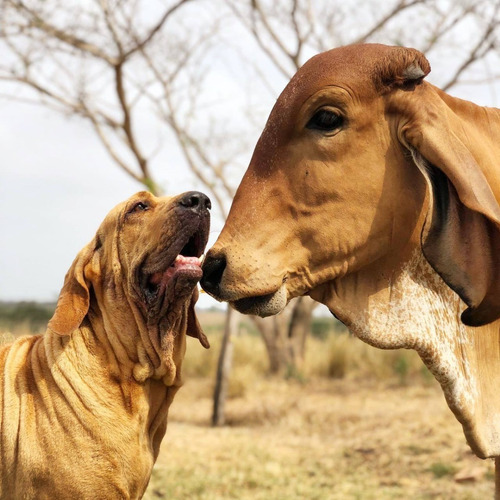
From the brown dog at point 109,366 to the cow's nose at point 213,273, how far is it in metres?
1.03

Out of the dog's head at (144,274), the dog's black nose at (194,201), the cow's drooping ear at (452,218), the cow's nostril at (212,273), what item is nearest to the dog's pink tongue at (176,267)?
the dog's head at (144,274)

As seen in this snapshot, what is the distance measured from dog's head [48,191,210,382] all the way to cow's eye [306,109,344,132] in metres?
1.27

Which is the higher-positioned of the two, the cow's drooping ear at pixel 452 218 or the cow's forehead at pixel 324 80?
the cow's forehead at pixel 324 80

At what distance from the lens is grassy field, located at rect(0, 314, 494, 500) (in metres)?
6.74

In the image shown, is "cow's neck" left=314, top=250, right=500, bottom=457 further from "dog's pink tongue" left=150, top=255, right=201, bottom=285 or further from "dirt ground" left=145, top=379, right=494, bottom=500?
"dirt ground" left=145, top=379, right=494, bottom=500

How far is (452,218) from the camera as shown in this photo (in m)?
2.28

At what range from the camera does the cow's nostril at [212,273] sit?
2.34 metres

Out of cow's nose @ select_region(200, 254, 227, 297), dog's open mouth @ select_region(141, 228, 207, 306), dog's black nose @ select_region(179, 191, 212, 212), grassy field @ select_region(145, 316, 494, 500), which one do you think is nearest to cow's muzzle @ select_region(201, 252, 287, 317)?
cow's nose @ select_region(200, 254, 227, 297)

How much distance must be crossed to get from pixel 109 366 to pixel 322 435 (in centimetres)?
638

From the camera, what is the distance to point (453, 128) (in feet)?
7.79

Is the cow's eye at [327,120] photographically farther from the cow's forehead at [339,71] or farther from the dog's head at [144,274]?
the dog's head at [144,274]

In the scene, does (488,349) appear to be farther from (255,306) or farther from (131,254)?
(131,254)

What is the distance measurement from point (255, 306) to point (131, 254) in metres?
1.44

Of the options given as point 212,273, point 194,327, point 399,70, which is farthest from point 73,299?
point 399,70
